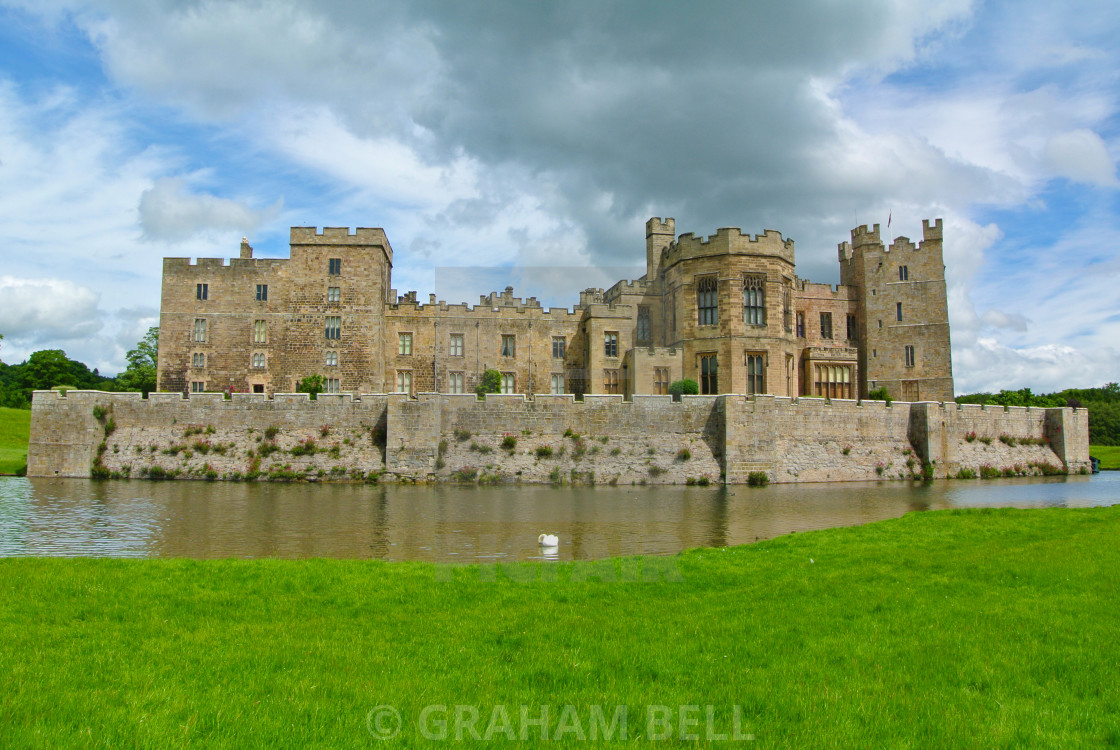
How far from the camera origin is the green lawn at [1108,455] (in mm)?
45484

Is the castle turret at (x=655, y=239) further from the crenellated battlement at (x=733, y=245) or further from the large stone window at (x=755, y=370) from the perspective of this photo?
the large stone window at (x=755, y=370)

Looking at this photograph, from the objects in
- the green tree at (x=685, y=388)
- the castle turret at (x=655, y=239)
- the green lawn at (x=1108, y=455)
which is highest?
the castle turret at (x=655, y=239)

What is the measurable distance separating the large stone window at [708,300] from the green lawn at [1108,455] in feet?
89.9

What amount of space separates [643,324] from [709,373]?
6.25 metres

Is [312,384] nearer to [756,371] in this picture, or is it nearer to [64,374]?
[756,371]

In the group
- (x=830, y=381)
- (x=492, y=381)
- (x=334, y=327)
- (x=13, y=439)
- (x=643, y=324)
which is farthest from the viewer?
(x=830, y=381)

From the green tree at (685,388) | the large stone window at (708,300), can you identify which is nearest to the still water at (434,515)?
the green tree at (685,388)

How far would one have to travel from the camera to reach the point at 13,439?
41.7 m

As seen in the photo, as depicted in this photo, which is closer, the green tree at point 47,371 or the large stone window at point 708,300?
the large stone window at point 708,300

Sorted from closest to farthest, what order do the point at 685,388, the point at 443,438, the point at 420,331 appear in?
1. the point at 443,438
2. the point at 685,388
3. the point at 420,331

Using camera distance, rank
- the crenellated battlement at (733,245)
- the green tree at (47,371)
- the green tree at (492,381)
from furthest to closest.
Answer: the green tree at (47,371)
the green tree at (492,381)
the crenellated battlement at (733,245)

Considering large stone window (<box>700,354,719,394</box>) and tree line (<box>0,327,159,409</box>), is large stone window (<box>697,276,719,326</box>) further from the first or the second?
tree line (<box>0,327,159,409</box>)

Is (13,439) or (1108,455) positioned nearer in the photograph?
(13,439)

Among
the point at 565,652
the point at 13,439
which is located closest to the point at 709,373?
the point at 565,652
